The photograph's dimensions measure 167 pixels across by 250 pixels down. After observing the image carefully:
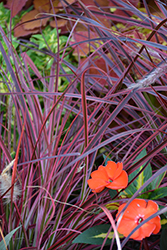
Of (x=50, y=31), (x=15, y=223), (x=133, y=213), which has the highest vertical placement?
(x=50, y=31)

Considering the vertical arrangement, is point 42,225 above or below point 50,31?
below

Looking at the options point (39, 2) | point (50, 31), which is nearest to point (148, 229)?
point (50, 31)

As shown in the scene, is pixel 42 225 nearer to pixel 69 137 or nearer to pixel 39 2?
pixel 69 137

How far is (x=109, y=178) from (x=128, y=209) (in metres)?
0.07

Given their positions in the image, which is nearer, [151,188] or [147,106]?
[151,188]

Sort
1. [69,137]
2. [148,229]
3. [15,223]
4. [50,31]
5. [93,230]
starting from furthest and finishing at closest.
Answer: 1. [50,31]
2. [69,137]
3. [15,223]
4. [93,230]
5. [148,229]

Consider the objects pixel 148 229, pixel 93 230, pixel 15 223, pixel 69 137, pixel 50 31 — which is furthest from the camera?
pixel 50 31

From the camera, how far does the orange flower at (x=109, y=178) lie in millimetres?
396

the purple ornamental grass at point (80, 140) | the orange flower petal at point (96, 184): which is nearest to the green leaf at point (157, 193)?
the purple ornamental grass at point (80, 140)

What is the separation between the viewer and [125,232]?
1.21 ft

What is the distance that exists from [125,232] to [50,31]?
1.07 m

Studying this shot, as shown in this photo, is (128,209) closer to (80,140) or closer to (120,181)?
(120,181)

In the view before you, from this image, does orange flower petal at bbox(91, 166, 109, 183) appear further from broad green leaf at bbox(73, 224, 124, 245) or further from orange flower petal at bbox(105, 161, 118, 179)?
broad green leaf at bbox(73, 224, 124, 245)

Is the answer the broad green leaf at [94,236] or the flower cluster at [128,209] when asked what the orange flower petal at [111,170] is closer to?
the flower cluster at [128,209]
